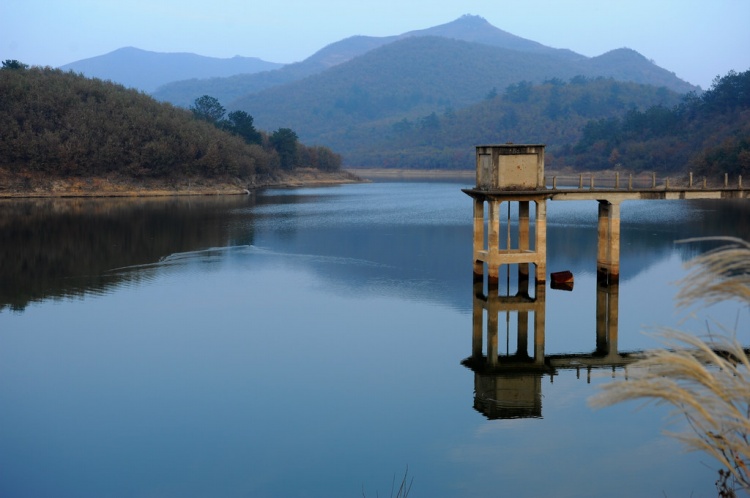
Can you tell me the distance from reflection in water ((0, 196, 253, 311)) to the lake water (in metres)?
0.31

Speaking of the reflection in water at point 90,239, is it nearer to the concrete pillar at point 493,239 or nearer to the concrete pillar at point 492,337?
the concrete pillar at point 493,239

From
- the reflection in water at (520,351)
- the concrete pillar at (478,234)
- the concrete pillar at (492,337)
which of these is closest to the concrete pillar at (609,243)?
the reflection in water at (520,351)

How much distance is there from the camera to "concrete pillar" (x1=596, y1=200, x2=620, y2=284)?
34500 millimetres

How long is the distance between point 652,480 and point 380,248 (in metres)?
34.3

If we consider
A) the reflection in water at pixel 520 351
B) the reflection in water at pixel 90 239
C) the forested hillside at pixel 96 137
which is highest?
the forested hillside at pixel 96 137

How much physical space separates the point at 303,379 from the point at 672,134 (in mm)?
134099

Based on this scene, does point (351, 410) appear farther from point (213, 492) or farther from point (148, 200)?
point (148, 200)

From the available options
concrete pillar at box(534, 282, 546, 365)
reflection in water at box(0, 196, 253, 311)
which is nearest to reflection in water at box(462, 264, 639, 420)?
concrete pillar at box(534, 282, 546, 365)

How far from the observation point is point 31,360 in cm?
2436

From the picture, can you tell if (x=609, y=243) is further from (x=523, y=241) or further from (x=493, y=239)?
(x=493, y=239)

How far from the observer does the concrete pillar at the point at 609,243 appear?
34500 mm

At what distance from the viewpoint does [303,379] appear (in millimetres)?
22516

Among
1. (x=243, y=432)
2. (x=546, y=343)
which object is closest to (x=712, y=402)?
(x=243, y=432)

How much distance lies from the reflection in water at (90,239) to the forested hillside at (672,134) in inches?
2403
